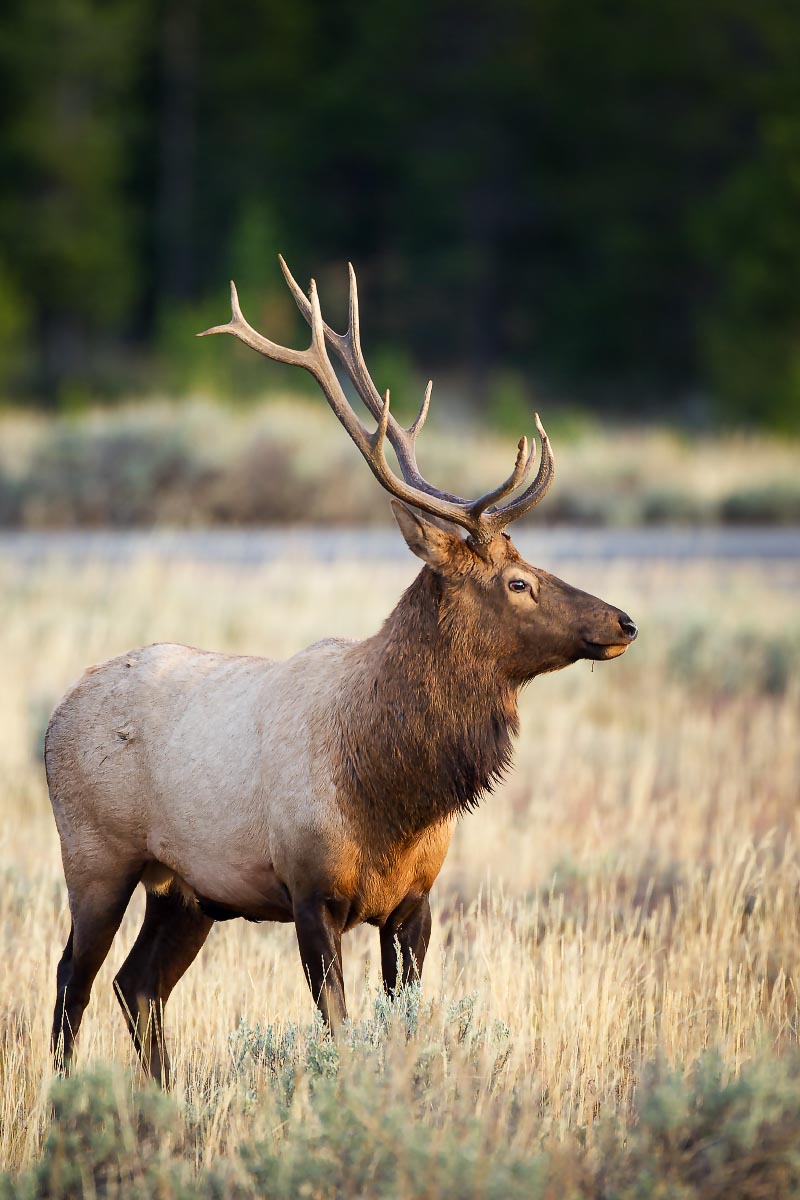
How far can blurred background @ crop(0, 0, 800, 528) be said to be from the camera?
36.7 meters

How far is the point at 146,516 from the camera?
19500 millimetres

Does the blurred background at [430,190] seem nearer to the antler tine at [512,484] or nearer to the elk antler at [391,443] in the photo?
the elk antler at [391,443]

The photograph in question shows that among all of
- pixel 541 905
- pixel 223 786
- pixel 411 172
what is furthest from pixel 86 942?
pixel 411 172

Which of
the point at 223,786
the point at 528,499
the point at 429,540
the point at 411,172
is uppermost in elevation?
the point at 411,172

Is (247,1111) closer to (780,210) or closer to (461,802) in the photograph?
(461,802)

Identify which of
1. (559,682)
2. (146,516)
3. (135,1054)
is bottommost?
(135,1054)

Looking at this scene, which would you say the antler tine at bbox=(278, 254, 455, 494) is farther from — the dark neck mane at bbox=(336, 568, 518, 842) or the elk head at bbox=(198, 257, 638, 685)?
the dark neck mane at bbox=(336, 568, 518, 842)

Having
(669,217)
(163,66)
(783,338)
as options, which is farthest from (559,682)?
(163,66)

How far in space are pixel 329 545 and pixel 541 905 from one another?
1068 centimetres

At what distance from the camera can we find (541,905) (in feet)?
20.9

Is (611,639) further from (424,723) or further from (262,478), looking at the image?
(262,478)

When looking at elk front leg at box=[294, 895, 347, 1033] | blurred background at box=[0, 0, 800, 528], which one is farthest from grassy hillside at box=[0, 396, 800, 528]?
elk front leg at box=[294, 895, 347, 1033]

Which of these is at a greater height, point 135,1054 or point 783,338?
point 783,338

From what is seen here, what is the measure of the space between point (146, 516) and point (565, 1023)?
50.6 feet
